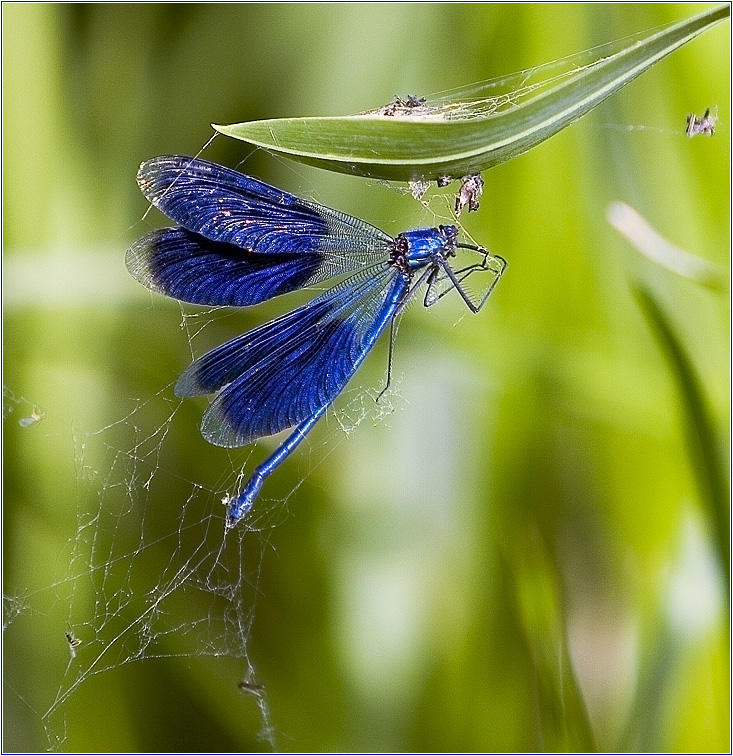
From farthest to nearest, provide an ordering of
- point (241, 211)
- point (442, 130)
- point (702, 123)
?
point (702, 123), point (241, 211), point (442, 130)

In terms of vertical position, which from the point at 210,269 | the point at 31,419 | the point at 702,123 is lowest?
the point at 31,419

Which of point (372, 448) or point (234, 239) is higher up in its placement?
point (234, 239)

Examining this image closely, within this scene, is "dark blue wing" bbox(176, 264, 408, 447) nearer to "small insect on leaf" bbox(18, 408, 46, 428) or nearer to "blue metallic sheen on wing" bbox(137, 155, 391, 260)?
"blue metallic sheen on wing" bbox(137, 155, 391, 260)

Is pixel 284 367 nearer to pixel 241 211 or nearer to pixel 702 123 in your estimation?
pixel 241 211

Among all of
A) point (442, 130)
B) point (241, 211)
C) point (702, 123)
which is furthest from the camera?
point (702, 123)

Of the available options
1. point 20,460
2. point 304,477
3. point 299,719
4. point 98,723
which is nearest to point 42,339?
point 20,460

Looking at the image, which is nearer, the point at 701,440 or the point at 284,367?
the point at 284,367

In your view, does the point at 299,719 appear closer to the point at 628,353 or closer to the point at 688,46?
the point at 628,353

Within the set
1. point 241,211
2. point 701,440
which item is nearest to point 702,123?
point 701,440
